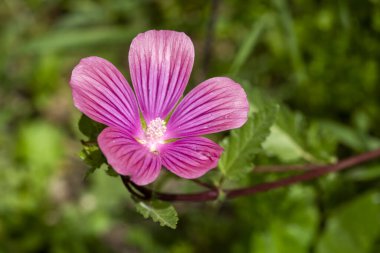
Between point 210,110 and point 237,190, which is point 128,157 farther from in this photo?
point 237,190

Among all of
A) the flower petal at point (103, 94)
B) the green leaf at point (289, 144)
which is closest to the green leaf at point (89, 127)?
the flower petal at point (103, 94)

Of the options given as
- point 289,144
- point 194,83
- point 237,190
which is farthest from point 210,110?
point 194,83

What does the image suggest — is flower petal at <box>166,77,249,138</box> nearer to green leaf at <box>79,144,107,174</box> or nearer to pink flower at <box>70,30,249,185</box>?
pink flower at <box>70,30,249,185</box>

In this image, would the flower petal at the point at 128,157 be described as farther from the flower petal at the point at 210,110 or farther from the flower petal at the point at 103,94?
the flower petal at the point at 210,110

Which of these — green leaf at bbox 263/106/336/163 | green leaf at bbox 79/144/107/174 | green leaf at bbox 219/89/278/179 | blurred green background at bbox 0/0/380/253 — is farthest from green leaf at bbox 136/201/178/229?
blurred green background at bbox 0/0/380/253

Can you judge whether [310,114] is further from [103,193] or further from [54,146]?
[54,146]

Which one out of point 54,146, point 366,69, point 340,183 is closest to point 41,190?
point 54,146
